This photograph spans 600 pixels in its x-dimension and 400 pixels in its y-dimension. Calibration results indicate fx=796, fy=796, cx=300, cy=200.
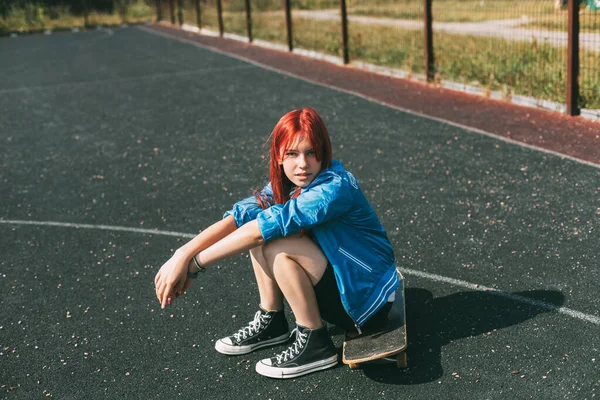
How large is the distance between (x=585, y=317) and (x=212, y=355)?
200 cm

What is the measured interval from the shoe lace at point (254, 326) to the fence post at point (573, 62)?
6.00 m

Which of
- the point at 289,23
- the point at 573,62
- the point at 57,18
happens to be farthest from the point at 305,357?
the point at 57,18

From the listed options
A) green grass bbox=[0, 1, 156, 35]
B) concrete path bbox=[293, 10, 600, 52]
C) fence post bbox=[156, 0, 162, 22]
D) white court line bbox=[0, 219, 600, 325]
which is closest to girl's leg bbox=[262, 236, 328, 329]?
white court line bbox=[0, 219, 600, 325]

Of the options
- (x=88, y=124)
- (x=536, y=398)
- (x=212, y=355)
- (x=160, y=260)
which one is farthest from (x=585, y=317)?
(x=88, y=124)

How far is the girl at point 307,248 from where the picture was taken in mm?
3668

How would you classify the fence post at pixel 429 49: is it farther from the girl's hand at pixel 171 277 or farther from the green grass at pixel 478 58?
the girl's hand at pixel 171 277

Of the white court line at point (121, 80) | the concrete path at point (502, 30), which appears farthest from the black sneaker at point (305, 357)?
the white court line at point (121, 80)

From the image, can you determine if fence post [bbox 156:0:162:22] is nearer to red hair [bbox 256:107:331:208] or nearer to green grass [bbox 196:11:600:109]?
green grass [bbox 196:11:600:109]

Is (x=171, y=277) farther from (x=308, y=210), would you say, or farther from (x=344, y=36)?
(x=344, y=36)

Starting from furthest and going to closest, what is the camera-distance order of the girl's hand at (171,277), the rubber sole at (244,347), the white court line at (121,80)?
the white court line at (121,80), the rubber sole at (244,347), the girl's hand at (171,277)

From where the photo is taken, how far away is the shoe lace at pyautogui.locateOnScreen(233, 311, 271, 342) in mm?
4199

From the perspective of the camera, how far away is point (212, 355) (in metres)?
4.22

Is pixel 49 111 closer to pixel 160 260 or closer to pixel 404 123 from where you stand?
pixel 404 123

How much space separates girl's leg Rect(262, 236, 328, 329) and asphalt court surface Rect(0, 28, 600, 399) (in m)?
0.43
